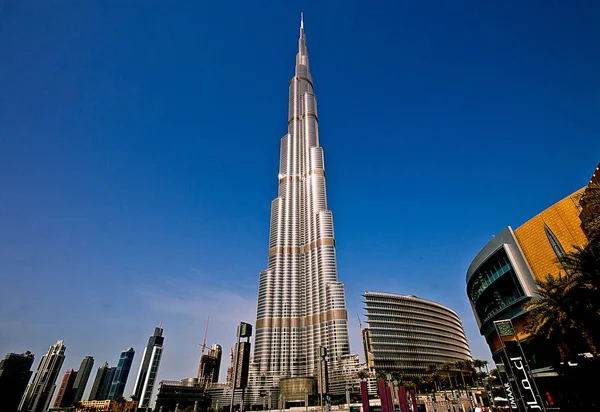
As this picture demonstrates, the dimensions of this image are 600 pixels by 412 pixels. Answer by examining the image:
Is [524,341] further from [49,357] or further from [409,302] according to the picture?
[49,357]

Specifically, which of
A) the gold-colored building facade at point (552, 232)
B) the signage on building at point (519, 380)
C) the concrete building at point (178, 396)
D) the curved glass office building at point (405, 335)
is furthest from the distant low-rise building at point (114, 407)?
the gold-colored building facade at point (552, 232)

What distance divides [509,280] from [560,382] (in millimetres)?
15712

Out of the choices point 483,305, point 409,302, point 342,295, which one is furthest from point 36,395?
point 483,305

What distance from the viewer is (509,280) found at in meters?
54.0

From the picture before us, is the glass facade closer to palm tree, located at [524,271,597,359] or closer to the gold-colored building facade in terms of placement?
the gold-colored building facade

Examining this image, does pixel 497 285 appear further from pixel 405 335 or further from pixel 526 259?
pixel 405 335

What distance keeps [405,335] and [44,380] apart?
213283mm

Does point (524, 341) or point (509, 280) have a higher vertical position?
point (509, 280)

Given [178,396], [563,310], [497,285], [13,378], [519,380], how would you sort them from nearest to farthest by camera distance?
1. [563,310]
2. [519,380]
3. [497,285]
4. [178,396]
5. [13,378]

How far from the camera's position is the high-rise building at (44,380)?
178 m

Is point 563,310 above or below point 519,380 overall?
above

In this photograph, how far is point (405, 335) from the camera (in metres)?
154

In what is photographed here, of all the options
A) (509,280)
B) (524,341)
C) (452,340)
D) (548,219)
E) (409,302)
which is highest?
(409,302)

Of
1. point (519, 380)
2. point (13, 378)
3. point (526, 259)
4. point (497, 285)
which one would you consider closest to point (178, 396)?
point (13, 378)
